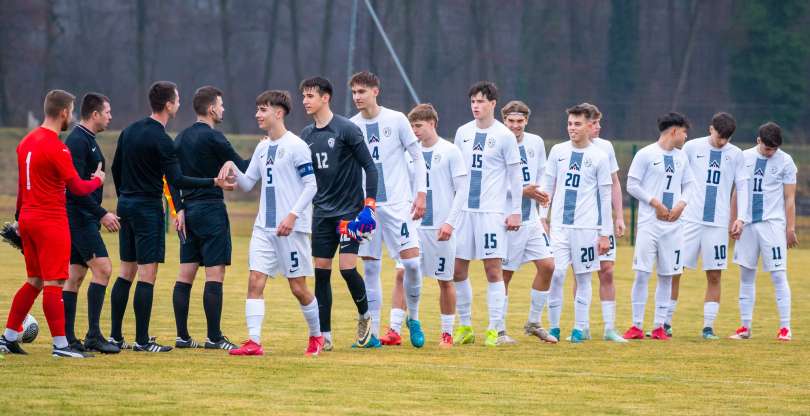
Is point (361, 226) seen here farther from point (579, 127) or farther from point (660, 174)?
point (660, 174)

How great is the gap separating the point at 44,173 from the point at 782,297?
733 centimetres

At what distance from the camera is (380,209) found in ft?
33.0

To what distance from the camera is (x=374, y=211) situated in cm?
932

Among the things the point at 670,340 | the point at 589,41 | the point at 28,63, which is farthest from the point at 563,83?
the point at 670,340

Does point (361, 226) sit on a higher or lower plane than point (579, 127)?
lower

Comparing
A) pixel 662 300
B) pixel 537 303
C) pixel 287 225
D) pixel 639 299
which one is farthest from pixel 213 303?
pixel 662 300

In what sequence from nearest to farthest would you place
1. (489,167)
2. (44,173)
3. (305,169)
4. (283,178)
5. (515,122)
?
1. (44,173)
2. (305,169)
3. (283,178)
4. (489,167)
5. (515,122)

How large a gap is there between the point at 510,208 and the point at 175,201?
10.0 ft

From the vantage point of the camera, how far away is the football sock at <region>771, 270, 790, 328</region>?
38.9 ft

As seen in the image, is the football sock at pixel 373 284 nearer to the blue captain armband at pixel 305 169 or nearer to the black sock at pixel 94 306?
the blue captain armband at pixel 305 169

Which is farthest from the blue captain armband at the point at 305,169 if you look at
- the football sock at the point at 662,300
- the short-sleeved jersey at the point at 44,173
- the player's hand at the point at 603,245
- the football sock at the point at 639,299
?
the football sock at the point at 662,300

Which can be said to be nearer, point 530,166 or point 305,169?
point 305,169

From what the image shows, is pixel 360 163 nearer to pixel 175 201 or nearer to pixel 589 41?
pixel 175 201

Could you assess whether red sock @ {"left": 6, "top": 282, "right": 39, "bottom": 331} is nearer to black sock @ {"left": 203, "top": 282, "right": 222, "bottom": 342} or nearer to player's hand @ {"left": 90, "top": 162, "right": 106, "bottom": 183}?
player's hand @ {"left": 90, "top": 162, "right": 106, "bottom": 183}
